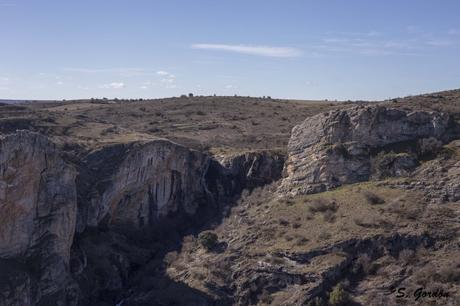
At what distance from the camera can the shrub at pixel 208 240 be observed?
48219mm

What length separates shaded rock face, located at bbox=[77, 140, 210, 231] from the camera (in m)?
51.3

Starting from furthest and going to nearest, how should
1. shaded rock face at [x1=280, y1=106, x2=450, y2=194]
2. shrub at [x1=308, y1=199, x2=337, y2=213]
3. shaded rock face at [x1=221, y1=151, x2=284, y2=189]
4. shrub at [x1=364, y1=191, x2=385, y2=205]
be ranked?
1. shaded rock face at [x1=221, y1=151, x2=284, y2=189]
2. shaded rock face at [x1=280, y1=106, x2=450, y2=194]
3. shrub at [x1=308, y1=199, x2=337, y2=213]
4. shrub at [x1=364, y1=191, x2=385, y2=205]

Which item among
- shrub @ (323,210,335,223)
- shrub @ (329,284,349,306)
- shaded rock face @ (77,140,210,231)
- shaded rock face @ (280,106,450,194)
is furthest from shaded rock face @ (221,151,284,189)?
shrub @ (329,284,349,306)

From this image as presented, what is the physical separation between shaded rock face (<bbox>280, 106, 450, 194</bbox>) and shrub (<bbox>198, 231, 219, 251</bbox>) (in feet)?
28.1

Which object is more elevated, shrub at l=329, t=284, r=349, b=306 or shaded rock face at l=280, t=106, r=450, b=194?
shaded rock face at l=280, t=106, r=450, b=194

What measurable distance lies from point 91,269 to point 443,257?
26.3 m

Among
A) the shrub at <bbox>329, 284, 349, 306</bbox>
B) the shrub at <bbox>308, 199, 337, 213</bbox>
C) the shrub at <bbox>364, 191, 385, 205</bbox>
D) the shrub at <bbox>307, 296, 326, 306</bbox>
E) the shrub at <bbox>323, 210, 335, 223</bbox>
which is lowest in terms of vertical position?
the shrub at <bbox>307, 296, 326, 306</bbox>

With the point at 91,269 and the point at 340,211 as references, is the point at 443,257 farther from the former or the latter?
the point at 91,269

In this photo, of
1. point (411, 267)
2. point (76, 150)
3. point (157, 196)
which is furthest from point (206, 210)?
point (411, 267)

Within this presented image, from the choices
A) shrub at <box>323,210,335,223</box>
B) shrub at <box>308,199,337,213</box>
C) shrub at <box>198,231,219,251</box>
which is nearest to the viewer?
shrub at <box>323,210,335,223</box>

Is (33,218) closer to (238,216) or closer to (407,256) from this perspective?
(238,216)

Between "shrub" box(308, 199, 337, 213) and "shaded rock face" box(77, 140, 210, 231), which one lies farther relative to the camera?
"shaded rock face" box(77, 140, 210, 231)

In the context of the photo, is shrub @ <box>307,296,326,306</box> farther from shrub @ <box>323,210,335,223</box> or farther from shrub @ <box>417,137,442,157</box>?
shrub @ <box>417,137,442,157</box>

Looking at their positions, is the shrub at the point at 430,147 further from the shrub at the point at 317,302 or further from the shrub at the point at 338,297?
the shrub at the point at 317,302
